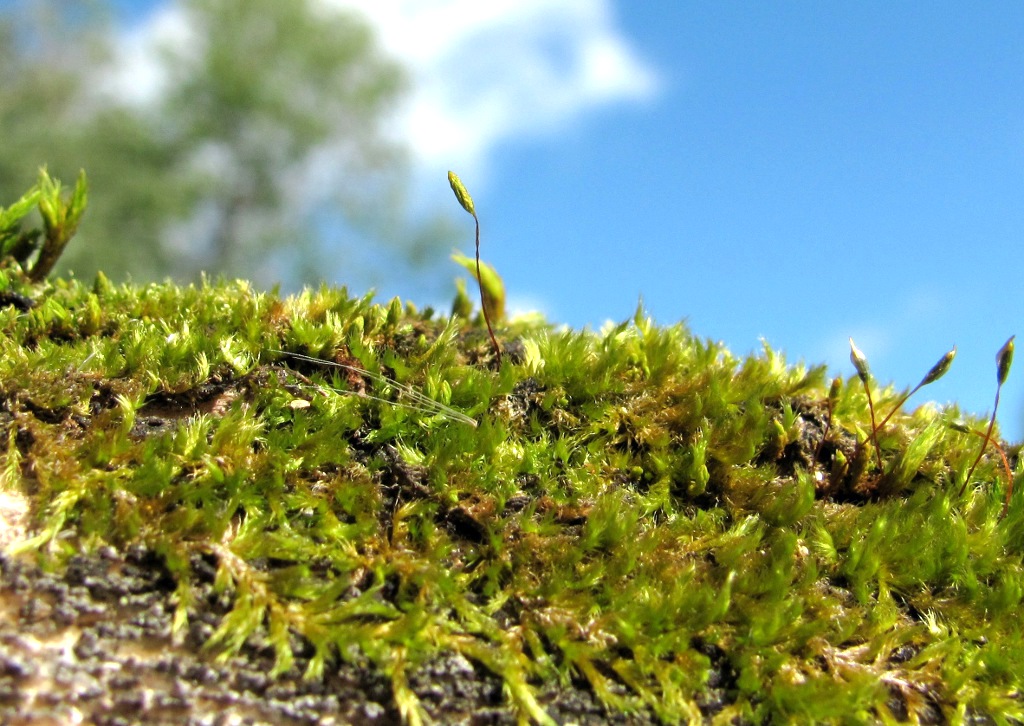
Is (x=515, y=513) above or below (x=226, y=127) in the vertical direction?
below

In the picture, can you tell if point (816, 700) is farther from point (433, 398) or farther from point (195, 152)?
point (195, 152)

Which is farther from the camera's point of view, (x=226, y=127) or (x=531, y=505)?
(x=226, y=127)

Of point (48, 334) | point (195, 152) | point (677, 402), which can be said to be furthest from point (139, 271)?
point (677, 402)

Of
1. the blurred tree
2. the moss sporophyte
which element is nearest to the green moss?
the moss sporophyte

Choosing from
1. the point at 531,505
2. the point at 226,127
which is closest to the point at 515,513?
the point at 531,505

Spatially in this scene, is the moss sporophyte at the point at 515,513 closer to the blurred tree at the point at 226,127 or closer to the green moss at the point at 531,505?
the green moss at the point at 531,505

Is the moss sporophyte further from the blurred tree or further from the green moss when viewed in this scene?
the blurred tree

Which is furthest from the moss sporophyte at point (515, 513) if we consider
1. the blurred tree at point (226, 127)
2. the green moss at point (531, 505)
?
the blurred tree at point (226, 127)

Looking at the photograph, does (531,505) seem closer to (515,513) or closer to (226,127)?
(515,513)
